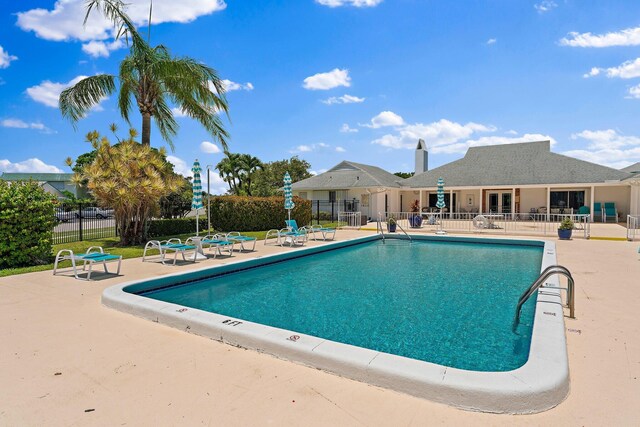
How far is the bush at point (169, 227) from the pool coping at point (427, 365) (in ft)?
41.8

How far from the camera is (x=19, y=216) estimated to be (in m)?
9.54

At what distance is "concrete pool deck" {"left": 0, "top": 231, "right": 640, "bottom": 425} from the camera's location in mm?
2920

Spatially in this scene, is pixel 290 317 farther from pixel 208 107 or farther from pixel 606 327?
pixel 208 107

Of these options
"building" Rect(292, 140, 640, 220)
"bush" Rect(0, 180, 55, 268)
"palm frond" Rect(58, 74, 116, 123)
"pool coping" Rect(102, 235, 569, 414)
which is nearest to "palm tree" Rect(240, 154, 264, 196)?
"building" Rect(292, 140, 640, 220)

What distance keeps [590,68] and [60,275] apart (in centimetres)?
1960

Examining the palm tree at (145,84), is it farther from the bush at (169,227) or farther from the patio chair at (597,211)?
the patio chair at (597,211)

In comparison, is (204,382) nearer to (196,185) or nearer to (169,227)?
(196,185)

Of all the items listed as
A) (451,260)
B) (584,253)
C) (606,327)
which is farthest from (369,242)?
(606,327)

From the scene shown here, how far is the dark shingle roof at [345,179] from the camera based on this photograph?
98.7 feet

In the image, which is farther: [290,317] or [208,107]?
[208,107]

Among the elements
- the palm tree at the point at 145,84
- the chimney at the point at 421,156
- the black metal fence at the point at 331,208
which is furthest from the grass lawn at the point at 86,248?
the chimney at the point at 421,156

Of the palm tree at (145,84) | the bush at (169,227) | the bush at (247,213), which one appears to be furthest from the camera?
the bush at (247,213)

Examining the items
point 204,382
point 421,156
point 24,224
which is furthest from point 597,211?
point 24,224

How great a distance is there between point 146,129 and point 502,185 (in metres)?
24.7
